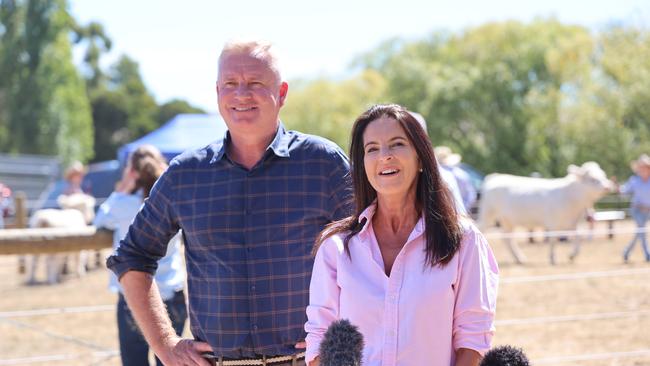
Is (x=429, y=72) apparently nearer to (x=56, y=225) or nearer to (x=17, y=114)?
(x=17, y=114)

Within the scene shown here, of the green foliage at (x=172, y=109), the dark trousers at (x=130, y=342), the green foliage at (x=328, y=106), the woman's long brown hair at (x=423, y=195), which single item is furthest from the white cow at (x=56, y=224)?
the green foliage at (x=172, y=109)

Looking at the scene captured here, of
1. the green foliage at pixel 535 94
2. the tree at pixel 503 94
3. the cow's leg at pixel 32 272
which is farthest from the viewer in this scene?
the tree at pixel 503 94

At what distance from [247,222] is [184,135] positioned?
49.3 ft

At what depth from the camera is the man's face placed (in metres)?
2.54

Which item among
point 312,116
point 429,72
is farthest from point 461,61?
point 312,116

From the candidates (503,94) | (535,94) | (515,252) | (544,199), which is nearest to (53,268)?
(515,252)

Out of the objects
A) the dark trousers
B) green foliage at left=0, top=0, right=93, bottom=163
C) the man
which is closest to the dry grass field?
the dark trousers

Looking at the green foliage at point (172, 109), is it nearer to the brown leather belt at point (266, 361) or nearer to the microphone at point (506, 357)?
the brown leather belt at point (266, 361)

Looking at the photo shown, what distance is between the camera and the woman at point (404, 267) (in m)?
1.95

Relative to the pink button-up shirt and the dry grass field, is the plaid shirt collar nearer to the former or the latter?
the pink button-up shirt

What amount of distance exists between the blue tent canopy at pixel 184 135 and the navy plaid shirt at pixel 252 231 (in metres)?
13.7

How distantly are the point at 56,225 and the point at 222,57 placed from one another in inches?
422

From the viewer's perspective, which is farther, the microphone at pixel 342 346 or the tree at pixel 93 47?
the tree at pixel 93 47

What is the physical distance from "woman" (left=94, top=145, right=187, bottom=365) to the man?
114 centimetres
